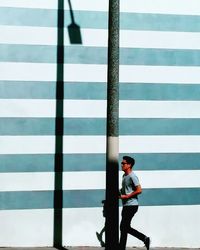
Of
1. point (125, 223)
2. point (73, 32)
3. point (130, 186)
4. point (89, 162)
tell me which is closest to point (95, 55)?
point (73, 32)

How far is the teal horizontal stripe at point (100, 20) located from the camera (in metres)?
8.12

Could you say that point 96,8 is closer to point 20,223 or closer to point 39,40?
point 39,40

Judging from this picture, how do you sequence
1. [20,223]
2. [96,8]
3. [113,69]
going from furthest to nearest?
1. [96,8]
2. [20,223]
3. [113,69]

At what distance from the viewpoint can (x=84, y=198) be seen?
814 centimetres

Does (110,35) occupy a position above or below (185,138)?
above

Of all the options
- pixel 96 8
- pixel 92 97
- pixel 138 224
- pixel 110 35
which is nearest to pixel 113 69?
pixel 110 35

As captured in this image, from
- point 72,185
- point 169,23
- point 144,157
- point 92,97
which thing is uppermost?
point 169,23

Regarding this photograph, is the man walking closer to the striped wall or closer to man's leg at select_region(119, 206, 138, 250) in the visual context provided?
man's leg at select_region(119, 206, 138, 250)

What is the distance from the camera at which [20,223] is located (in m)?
7.91

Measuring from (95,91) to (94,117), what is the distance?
19.7 inches

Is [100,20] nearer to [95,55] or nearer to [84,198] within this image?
[95,55]

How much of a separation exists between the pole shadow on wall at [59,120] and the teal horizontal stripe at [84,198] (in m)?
0.13

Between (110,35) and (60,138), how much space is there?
285 centimetres

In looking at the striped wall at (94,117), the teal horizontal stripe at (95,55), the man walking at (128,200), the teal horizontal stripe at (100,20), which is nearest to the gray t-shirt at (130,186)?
the man walking at (128,200)
